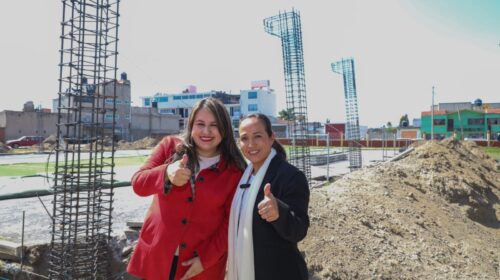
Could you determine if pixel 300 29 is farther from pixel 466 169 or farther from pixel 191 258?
pixel 191 258

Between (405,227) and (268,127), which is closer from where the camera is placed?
(268,127)

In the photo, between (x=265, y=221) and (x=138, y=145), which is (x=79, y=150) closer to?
(x=265, y=221)

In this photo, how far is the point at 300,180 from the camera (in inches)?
76.2

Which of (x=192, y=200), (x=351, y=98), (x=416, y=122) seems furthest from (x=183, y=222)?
(x=416, y=122)

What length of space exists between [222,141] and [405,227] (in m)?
4.57

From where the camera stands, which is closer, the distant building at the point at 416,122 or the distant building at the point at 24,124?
the distant building at the point at 24,124

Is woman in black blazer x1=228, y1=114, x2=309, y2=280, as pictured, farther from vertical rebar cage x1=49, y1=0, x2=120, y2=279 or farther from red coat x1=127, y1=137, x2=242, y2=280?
vertical rebar cage x1=49, y1=0, x2=120, y2=279

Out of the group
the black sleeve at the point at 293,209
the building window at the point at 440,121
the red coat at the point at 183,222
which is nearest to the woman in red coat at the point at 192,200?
the red coat at the point at 183,222

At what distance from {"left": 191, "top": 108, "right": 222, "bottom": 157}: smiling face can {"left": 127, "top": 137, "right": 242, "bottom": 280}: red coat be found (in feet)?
0.44

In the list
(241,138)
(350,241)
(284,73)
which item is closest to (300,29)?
(284,73)

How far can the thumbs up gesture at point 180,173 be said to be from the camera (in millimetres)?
1898

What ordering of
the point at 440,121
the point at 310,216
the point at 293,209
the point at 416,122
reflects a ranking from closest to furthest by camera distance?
the point at 293,209 → the point at 310,216 → the point at 440,121 → the point at 416,122

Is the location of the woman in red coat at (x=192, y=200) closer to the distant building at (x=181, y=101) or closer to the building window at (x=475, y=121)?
the building window at (x=475, y=121)

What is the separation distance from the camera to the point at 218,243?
6.95 ft
